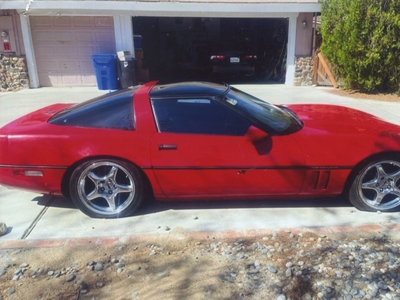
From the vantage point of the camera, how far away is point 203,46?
15.4 m

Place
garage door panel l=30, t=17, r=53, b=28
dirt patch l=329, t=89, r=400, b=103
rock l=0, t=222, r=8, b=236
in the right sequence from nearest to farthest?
rock l=0, t=222, r=8, b=236
dirt patch l=329, t=89, r=400, b=103
garage door panel l=30, t=17, r=53, b=28

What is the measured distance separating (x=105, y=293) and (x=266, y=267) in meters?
1.23

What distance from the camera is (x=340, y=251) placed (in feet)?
10.4

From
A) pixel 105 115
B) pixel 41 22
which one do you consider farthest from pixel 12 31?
pixel 105 115

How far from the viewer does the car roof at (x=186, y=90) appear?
395 cm

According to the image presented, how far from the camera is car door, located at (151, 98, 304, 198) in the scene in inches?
145

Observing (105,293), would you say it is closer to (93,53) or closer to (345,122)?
(345,122)

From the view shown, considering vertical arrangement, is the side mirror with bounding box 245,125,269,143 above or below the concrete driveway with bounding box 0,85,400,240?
above

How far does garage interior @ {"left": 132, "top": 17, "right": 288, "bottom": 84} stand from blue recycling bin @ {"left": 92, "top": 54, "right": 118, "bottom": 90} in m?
1.10

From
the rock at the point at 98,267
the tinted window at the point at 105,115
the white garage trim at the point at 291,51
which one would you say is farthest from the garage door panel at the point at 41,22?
the rock at the point at 98,267

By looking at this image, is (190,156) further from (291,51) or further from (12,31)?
(12,31)

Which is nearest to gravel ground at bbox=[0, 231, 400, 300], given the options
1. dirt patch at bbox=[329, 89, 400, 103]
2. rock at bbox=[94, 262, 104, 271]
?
rock at bbox=[94, 262, 104, 271]

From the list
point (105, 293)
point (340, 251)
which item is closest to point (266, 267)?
point (340, 251)

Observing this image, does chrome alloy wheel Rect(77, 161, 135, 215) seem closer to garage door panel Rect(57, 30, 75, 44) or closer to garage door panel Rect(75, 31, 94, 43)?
garage door panel Rect(75, 31, 94, 43)
